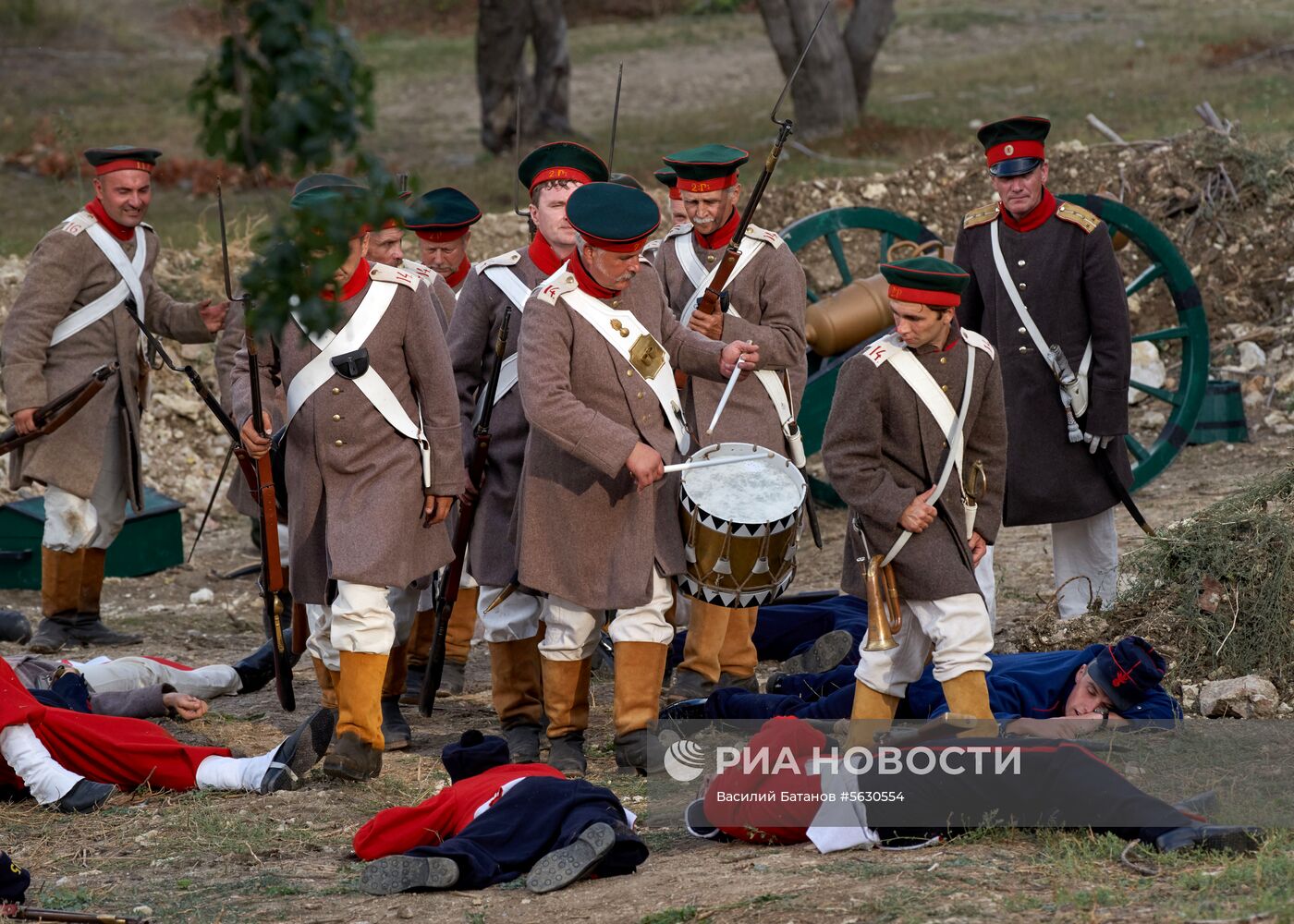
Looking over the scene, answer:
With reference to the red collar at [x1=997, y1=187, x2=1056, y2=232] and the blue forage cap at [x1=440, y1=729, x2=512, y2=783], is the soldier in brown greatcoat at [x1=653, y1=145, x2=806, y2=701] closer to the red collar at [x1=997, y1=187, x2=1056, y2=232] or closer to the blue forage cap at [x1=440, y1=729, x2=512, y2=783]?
the red collar at [x1=997, y1=187, x2=1056, y2=232]

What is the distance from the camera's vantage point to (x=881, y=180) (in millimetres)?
12633

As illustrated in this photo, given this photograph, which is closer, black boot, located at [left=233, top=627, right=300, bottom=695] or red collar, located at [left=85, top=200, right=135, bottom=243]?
black boot, located at [left=233, top=627, right=300, bottom=695]

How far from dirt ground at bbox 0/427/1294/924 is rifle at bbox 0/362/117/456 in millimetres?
1575

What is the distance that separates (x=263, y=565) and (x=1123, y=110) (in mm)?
13320

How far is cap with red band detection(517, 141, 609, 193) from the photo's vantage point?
5969mm

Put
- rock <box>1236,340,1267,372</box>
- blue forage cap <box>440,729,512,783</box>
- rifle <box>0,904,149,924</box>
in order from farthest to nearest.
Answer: rock <box>1236,340,1267,372</box>, blue forage cap <box>440,729,512,783</box>, rifle <box>0,904,149,924</box>

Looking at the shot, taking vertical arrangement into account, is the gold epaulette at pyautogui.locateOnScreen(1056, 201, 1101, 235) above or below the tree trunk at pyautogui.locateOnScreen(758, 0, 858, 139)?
below

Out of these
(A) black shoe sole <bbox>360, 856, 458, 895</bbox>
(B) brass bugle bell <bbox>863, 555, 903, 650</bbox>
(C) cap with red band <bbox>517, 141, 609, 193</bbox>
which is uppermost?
(C) cap with red band <bbox>517, 141, 609, 193</bbox>

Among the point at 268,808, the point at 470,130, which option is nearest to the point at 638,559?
the point at 268,808

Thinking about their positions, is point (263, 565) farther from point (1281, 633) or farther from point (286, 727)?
point (1281, 633)

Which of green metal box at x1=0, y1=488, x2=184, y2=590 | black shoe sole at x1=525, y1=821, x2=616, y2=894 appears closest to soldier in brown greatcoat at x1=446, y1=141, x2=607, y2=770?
black shoe sole at x1=525, y1=821, x2=616, y2=894

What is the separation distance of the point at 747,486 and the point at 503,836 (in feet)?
4.89

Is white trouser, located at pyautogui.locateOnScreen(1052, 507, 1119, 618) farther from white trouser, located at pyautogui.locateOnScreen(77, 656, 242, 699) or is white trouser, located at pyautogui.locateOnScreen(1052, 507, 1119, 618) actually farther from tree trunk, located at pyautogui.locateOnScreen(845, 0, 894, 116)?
tree trunk, located at pyautogui.locateOnScreen(845, 0, 894, 116)

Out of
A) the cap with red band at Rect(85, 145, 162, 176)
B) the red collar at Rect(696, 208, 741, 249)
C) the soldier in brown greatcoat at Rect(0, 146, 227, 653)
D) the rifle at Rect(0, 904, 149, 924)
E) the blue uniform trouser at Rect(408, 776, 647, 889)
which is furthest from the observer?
the soldier in brown greatcoat at Rect(0, 146, 227, 653)
